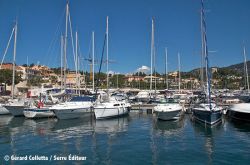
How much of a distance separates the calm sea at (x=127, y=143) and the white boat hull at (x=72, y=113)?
3.36m

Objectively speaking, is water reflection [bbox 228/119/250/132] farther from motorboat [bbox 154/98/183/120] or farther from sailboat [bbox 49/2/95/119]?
sailboat [bbox 49/2/95/119]

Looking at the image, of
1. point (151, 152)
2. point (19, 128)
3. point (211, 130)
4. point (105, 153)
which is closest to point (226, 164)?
point (151, 152)

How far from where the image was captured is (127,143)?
69.7 feet

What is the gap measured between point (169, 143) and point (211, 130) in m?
7.29

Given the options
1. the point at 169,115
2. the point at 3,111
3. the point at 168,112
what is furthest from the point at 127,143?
the point at 3,111

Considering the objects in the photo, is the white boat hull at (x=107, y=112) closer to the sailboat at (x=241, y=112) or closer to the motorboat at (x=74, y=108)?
the motorboat at (x=74, y=108)

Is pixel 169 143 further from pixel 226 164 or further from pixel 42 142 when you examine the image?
pixel 42 142

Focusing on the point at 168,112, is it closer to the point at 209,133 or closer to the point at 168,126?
the point at 168,126

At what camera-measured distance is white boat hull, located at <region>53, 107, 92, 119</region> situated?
113ft

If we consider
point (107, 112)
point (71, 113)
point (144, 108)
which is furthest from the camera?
point (144, 108)

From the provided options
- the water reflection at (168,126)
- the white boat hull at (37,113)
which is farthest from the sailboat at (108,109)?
the white boat hull at (37,113)

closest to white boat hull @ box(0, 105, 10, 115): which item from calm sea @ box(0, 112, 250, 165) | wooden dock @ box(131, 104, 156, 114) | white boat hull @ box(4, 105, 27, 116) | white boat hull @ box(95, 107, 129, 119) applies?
white boat hull @ box(4, 105, 27, 116)

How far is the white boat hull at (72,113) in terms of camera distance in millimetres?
34375

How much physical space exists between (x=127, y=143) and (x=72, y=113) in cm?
1583
